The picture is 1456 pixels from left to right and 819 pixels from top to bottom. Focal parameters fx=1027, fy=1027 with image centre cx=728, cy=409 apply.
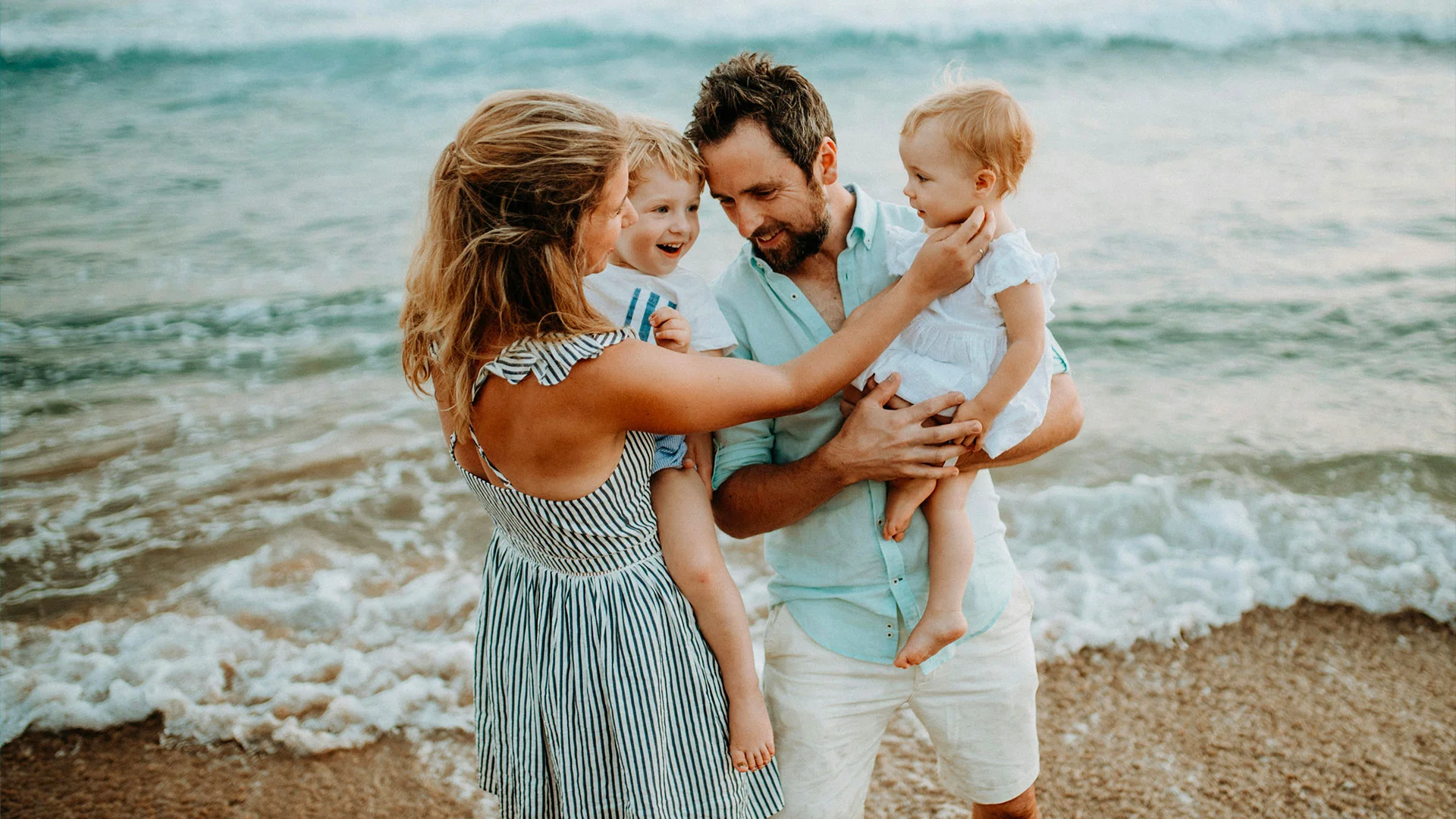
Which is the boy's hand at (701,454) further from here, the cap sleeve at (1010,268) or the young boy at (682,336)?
the cap sleeve at (1010,268)

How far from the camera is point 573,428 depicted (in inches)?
75.5

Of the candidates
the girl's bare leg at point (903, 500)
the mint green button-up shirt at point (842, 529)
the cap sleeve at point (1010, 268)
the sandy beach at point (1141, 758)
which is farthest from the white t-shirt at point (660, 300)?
the sandy beach at point (1141, 758)

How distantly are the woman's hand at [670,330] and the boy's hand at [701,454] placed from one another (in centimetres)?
24

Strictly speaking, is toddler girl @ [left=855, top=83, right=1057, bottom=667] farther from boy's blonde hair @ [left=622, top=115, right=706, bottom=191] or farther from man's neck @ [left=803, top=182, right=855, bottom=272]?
boy's blonde hair @ [left=622, top=115, right=706, bottom=191]

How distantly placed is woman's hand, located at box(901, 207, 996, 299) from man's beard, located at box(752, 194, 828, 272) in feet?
0.93

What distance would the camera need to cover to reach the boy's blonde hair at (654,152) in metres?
2.32

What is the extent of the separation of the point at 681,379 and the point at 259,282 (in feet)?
28.1

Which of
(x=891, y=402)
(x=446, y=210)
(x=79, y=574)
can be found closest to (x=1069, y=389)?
(x=891, y=402)

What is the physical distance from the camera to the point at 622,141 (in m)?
1.91

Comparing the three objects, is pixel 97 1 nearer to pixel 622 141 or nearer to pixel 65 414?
pixel 65 414

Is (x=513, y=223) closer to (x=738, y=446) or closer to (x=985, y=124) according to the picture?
(x=738, y=446)

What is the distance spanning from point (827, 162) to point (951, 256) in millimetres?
456

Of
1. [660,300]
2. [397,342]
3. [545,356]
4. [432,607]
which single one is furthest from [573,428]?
[397,342]

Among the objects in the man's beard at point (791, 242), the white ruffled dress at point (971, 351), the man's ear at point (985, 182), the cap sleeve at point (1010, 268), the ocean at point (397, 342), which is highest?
the man's ear at point (985, 182)
